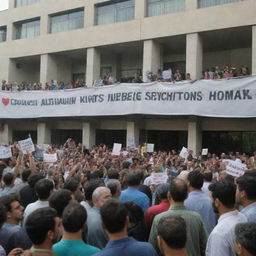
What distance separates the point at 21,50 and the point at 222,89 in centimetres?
1761

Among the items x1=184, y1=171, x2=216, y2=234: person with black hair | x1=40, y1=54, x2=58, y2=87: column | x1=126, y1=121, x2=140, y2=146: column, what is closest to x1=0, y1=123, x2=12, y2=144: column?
x1=40, y1=54, x2=58, y2=87: column

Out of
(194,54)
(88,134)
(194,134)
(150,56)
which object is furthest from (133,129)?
(194,54)

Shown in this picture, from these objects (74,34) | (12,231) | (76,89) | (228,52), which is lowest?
(12,231)

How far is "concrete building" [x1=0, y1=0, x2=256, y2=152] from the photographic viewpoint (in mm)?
20719

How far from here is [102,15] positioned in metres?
25.5

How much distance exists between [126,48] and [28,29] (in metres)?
8.96

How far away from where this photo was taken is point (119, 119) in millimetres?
24547

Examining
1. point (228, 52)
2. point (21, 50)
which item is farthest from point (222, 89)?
point (21, 50)

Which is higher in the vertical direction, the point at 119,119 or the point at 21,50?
the point at 21,50

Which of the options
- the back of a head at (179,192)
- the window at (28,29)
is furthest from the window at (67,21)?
the back of a head at (179,192)

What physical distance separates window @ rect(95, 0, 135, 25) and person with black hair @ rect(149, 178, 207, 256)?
21051 millimetres

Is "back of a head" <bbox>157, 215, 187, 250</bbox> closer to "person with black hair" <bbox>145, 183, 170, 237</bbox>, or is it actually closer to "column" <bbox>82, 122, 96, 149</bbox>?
"person with black hair" <bbox>145, 183, 170, 237</bbox>

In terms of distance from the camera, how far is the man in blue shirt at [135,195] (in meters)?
5.07

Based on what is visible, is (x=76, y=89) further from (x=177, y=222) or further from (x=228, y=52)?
(x=177, y=222)
